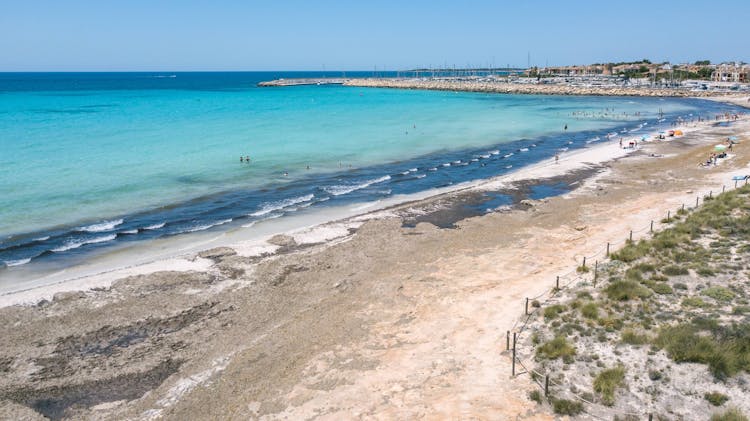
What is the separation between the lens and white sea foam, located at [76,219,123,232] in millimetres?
27562

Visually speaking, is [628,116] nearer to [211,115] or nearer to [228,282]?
[211,115]

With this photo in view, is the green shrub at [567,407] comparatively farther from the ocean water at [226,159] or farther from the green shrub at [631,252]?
the ocean water at [226,159]

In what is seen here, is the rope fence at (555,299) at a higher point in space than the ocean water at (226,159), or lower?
lower

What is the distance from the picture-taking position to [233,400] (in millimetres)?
12867

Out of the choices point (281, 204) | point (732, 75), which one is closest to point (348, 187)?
point (281, 204)

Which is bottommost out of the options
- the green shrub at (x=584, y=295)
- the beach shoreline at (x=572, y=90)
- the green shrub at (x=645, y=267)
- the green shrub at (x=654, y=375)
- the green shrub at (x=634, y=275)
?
the green shrub at (x=654, y=375)

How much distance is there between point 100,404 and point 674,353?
14.8 meters

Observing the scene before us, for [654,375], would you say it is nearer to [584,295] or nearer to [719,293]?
[584,295]

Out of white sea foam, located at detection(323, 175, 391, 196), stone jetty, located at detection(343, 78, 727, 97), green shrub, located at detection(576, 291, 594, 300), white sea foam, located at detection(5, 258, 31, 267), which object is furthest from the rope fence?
stone jetty, located at detection(343, 78, 727, 97)

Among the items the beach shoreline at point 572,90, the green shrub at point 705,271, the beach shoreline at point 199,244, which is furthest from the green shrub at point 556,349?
the beach shoreline at point 572,90

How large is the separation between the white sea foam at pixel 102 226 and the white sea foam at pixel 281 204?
762 centimetres

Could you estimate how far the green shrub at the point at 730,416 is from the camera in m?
10.3

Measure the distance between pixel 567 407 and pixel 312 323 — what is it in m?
8.53

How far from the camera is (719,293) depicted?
50.0 feet
